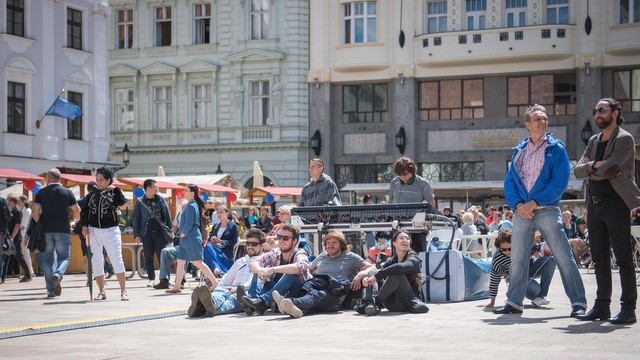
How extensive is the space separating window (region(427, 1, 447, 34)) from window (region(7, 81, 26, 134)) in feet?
56.3

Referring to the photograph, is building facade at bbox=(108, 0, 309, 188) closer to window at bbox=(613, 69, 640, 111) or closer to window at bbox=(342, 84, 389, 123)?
window at bbox=(342, 84, 389, 123)

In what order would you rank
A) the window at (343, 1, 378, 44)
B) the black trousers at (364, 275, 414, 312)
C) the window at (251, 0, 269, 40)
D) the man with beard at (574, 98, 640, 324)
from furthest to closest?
1. the window at (251, 0, 269, 40)
2. the window at (343, 1, 378, 44)
3. the black trousers at (364, 275, 414, 312)
4. the man with beard at (574, 98, 640, 324)

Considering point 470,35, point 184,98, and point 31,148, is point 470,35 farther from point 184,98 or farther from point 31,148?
point 31,148

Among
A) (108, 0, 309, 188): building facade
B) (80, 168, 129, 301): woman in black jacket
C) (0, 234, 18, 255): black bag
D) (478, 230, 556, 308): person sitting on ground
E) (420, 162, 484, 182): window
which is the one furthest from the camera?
(108, 0, 309, 188): building facade

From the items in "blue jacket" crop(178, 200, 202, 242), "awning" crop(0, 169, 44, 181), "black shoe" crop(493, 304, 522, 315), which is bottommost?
"black shoe" crop(493, 304, 522, 315)

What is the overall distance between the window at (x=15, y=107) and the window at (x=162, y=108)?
14169 millimetres

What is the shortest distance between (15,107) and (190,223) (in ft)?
70.4

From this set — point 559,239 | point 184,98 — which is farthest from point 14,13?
point 559,239

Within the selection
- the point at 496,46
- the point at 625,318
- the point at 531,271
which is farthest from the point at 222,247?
the point at 496,46

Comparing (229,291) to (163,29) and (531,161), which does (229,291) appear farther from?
(163,29)

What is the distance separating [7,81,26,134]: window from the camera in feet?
125

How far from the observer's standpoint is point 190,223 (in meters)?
18.5

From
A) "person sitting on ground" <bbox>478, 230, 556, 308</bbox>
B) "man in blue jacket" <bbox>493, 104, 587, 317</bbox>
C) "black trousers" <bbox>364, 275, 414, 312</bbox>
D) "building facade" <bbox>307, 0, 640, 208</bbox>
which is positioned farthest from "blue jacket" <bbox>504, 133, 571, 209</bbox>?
"building facade" <bbox>307, 0, 640, 208</bbox>

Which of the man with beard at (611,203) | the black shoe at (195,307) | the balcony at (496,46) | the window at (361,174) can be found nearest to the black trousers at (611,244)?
the man with beard at (611,203)
